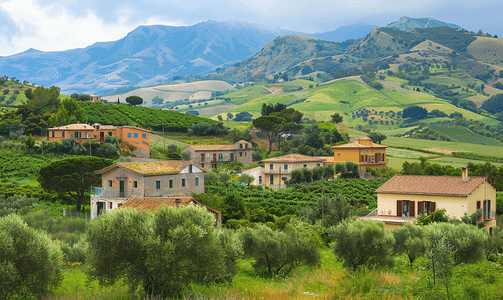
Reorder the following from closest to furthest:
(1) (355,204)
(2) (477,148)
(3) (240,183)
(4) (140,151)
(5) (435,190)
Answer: (5) (435,190) < (1) (355,204) < (3) (240,183) < (4) (140,151) < (2) (477,148)

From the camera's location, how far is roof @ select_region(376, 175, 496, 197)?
125 ft

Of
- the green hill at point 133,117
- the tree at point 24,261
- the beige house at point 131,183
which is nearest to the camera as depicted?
the tree at point 24,261

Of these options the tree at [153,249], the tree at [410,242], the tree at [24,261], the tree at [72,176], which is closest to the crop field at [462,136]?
the tree at [72,176]

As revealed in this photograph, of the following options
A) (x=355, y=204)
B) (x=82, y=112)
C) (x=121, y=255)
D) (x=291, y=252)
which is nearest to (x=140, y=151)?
(x=82, y=112)

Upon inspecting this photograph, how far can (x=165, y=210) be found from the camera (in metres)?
15.1

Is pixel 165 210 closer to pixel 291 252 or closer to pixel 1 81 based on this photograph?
pixel 291 252

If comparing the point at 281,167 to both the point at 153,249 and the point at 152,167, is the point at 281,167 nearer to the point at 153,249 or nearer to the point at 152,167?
the point at 152,167

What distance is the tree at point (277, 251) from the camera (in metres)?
21.7

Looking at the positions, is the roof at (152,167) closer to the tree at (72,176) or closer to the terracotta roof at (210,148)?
the tree at (72,176)

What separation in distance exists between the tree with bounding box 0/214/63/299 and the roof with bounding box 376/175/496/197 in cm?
3030

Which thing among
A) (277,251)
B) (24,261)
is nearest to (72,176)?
(277,251)

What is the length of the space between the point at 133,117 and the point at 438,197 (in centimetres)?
7890

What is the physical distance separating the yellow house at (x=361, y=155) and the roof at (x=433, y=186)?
35.1 m

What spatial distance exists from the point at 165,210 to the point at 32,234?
11.9ft
